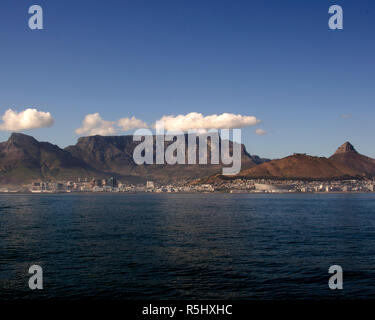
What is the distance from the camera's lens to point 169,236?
261 ft

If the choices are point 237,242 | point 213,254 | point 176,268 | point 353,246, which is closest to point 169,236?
point 237,242

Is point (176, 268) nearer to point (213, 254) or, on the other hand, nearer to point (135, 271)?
point (135, 271)

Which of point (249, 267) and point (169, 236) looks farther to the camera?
point (169, 236)

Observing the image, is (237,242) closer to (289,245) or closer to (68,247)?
(289,245)

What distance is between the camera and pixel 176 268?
157ft

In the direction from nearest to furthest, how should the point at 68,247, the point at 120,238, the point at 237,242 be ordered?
the point at 68,247 → the point at 237,242 → the point at 120,238
